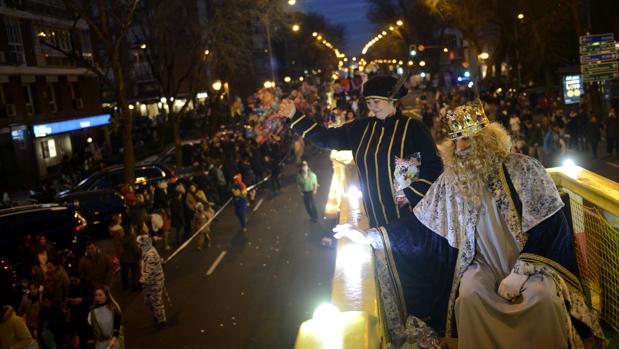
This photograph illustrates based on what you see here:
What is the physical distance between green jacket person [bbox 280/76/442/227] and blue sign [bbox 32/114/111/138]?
2980 cm

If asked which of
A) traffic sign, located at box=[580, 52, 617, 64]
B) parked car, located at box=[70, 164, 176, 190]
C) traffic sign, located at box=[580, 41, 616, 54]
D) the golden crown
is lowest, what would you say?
parked car, located at box=[70, 164, 176, 190]

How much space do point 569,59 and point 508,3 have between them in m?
6.13

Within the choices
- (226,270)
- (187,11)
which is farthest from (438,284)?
(187,11)

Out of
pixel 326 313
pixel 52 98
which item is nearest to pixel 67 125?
pixel 52 98

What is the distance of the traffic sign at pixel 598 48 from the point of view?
20.0 metres

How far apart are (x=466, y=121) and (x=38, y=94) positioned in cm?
3493

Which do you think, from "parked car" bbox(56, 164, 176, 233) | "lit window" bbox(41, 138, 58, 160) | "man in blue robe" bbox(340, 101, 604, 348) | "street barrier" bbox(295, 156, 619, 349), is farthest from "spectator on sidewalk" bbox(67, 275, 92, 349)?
"lit window" bbox(41, 138, 58, 160)

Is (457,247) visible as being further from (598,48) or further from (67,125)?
(67,125)

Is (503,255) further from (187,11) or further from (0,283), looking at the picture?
(187,11)

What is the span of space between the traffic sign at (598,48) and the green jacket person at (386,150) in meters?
17.9

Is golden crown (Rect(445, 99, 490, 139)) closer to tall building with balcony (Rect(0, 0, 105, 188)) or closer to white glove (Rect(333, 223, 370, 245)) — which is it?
white glove (Rect(333, 223, 370, 245))

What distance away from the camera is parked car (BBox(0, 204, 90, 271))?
47.5 feet

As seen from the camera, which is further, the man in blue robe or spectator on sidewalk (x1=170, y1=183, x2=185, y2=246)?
spectator on sidewalk (x1=170, y1=183, x2=185, y2=246)

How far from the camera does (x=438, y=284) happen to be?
12.8ft
